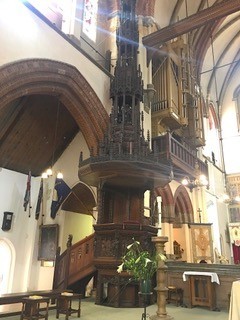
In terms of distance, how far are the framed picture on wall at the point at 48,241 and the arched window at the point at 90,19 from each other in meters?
6.65

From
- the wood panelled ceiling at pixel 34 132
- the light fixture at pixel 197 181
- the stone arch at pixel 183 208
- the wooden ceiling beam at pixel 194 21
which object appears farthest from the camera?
the stone arch at pixel 183 208

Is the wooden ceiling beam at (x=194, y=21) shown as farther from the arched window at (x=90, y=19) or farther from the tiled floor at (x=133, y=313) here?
the tiled floor at (x=133, y=313)

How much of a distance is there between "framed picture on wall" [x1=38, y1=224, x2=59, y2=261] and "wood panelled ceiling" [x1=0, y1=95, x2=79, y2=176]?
192cm

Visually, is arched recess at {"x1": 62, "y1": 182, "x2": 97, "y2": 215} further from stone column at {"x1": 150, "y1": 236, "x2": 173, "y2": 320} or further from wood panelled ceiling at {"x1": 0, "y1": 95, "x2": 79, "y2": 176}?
stone column at {"x1": 150, "y1": 236, "x2": 173, "y2": 320}

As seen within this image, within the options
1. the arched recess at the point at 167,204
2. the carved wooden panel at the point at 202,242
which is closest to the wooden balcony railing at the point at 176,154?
the arched recess at the point at 167,204

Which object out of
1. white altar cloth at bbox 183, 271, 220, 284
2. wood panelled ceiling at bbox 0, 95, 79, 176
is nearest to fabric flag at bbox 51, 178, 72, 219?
wood panelled ceiling at bbox 0, 95, 79, 176

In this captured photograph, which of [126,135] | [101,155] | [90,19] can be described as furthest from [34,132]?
[90,19]

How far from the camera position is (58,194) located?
10188 millimetres

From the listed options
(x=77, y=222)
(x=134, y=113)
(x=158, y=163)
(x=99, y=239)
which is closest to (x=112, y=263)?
(x=99, y=239)

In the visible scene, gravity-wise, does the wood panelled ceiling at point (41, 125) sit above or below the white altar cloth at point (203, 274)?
Answer: above

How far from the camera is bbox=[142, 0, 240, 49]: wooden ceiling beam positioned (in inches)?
363

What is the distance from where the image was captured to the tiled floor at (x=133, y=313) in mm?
5684

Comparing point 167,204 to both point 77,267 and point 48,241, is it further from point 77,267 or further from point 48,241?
point 77,267

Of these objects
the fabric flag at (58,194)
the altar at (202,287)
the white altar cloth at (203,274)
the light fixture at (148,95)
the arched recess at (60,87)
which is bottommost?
the altar at (202,287)
